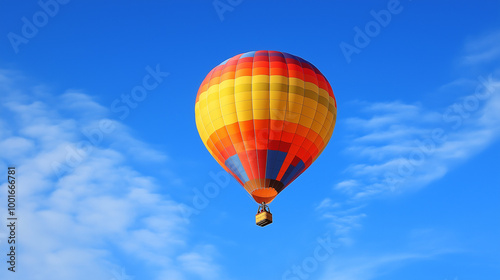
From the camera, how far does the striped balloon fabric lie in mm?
35844

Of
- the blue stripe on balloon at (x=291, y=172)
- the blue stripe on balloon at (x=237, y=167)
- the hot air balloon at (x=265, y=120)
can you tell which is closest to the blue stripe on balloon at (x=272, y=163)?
the hot air balloon at (x=265, y=120)

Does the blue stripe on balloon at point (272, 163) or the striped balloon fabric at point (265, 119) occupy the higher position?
the striped balloon fabric at point (265, 119)

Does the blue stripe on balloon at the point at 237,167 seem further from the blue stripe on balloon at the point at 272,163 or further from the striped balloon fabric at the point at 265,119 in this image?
the blue stripe on balloon at the point at 272,163

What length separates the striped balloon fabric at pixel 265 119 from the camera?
35.8 m

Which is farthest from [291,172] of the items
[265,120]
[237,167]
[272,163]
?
[265,120]

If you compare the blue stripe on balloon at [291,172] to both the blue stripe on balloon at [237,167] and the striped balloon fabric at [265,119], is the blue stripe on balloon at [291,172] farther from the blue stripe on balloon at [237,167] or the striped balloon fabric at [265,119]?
the blue stripe on balloon at [237,167]

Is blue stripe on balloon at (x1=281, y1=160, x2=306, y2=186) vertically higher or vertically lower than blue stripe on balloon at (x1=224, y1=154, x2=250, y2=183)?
lower

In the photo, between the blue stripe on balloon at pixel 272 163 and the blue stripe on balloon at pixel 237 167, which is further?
the blue stripe on balloon at pixel 237 167

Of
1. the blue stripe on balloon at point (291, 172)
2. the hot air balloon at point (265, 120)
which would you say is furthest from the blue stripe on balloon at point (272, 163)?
the blue stripe on balloon at point (291, 172)

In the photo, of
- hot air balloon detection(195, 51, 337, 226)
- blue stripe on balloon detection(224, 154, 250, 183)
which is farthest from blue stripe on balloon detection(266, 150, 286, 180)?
blue stripe on balloon detection(224, 154, 250, 183)

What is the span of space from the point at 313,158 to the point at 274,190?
3.13 m

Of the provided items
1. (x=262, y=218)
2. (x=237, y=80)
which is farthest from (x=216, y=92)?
(x=262, y=218)

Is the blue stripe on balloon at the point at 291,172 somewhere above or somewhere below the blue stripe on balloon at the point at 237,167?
below

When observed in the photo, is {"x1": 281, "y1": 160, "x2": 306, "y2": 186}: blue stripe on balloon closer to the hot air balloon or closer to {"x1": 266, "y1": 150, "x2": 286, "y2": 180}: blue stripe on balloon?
the hot air balloon
